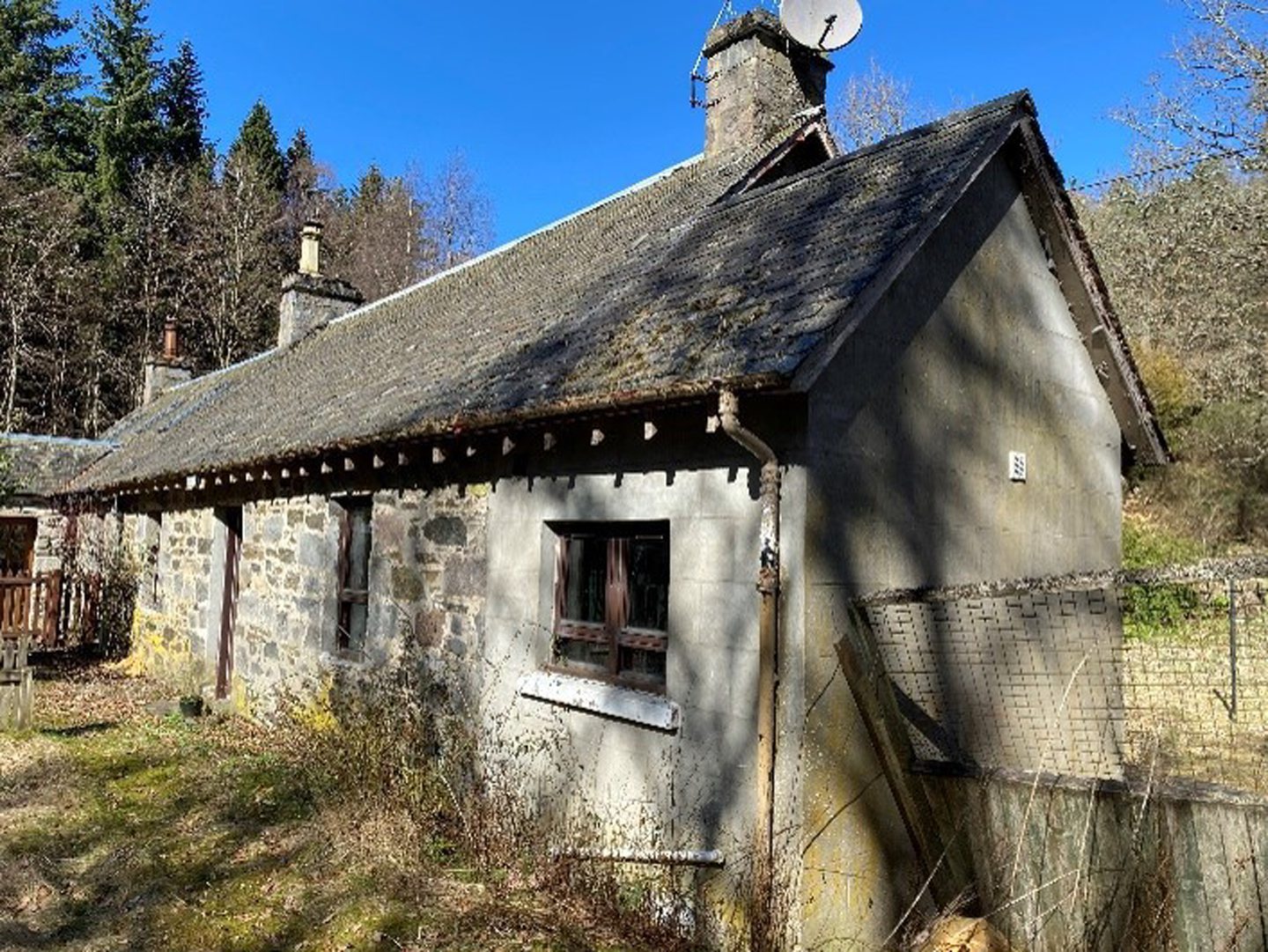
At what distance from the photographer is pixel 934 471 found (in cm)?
573

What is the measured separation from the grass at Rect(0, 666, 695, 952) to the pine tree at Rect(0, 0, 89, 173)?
103ft

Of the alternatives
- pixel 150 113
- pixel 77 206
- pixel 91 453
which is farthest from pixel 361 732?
pixel 150 113

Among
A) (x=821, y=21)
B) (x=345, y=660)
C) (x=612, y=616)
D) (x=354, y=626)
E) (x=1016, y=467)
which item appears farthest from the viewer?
(x=821, y=21)

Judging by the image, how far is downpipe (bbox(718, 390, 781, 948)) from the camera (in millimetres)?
4770

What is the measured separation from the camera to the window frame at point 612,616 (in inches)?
228

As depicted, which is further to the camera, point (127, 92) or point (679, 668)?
point (127, 92)

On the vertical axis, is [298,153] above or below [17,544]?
above

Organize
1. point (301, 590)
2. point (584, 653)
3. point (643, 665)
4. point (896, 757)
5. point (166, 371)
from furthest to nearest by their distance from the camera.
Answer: point (166, 371), point (301, 590), point (584, 653), point (643, 665), point (896, 757)

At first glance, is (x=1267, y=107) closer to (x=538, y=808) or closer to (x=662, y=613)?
(x=662, y=613)

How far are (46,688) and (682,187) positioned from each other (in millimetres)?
9950

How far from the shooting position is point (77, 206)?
96.2ft

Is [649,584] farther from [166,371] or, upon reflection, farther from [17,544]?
[166,371]

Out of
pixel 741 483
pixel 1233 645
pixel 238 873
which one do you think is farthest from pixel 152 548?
pixel 1233 645

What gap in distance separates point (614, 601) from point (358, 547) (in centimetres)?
365
